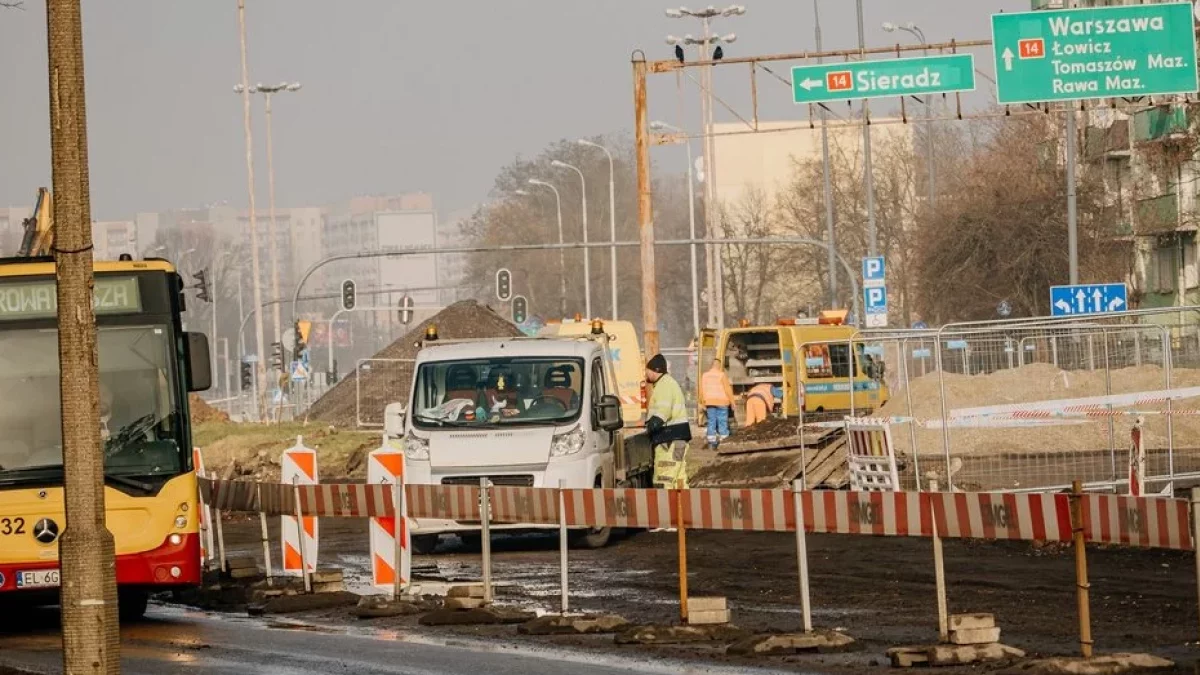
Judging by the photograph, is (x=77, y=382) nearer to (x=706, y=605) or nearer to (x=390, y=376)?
(x=706, y=605)

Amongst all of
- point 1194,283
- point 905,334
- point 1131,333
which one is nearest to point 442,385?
point 905,334

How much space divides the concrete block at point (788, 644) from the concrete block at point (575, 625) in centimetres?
158

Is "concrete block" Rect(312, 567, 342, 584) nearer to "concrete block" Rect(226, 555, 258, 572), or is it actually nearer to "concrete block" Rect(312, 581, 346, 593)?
"concrete block" Rect(312, 581, 346, 593)

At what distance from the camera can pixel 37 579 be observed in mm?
16281

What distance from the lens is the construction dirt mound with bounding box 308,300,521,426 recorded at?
182 feet

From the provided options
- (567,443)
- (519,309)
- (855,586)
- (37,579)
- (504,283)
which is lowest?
(855,586)

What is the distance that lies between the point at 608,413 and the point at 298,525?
14.3ft

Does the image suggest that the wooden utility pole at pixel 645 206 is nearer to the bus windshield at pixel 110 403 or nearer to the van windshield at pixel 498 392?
the van windshield at pixel 498 392

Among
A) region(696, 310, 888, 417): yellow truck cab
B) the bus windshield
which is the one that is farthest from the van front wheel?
region(696, 310, 888, 417): yellow truck cab

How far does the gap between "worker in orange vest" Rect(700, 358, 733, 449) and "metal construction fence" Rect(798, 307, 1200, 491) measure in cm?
1120

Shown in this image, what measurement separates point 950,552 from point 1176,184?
4590 centimetres

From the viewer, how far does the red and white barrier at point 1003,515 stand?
12.9m

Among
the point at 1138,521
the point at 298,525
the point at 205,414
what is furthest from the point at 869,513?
the point at 205,414

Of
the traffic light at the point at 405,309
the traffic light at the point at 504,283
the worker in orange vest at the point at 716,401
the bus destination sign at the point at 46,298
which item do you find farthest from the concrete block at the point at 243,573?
the traffic light at the point at 504,283
